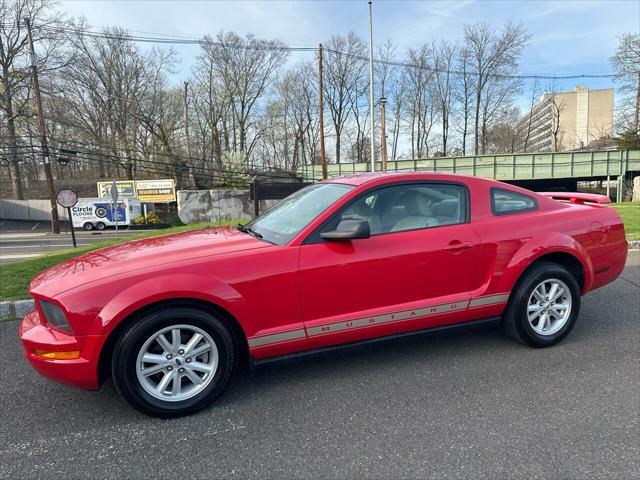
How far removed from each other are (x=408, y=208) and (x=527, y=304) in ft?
4.24

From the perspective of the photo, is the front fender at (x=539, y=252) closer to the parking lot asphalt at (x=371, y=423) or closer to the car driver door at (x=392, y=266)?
the car driver door at (x=392, y=266)

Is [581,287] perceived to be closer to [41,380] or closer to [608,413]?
[608,413]

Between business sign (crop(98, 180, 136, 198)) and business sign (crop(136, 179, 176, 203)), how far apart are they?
1.54 feet

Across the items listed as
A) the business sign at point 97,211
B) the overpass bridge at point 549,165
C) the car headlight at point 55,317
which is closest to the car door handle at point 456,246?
the car headlight at point 55,317

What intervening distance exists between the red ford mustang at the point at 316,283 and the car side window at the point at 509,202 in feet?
0.04

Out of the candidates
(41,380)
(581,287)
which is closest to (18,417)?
(41,380)

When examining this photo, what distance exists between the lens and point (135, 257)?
8.93 feet

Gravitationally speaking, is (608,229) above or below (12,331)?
above

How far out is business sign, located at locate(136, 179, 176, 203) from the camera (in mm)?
33031

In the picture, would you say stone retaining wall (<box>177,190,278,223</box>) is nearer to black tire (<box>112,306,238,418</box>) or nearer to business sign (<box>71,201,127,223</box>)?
business sign (<box>71,201,127,223</box>)

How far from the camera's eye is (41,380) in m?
3.02

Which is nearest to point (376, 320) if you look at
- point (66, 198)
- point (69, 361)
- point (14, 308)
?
point (69, 361)

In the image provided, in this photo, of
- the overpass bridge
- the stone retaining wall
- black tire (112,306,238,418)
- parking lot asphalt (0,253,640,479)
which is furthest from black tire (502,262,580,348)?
the overpass bridge

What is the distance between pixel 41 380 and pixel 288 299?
208 centimetres
